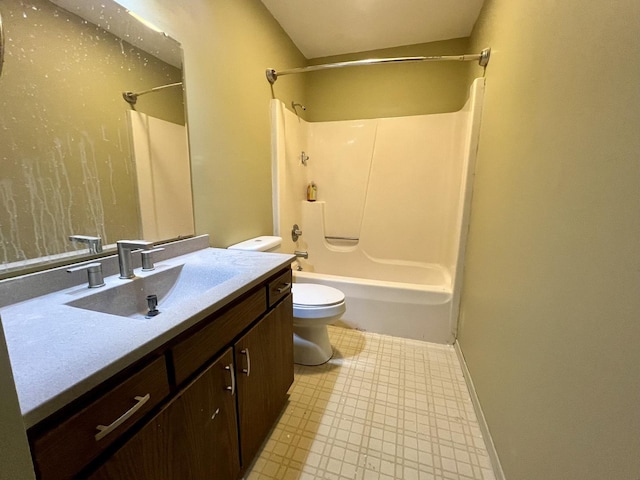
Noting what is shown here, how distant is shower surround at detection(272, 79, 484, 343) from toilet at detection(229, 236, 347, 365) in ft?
1.24

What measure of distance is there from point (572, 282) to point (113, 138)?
1527mm

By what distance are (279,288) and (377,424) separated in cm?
82

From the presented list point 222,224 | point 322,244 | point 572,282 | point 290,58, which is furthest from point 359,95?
point 572,282

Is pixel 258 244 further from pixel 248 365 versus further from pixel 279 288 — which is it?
pixel 248 365

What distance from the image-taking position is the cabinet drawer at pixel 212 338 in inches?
27.0

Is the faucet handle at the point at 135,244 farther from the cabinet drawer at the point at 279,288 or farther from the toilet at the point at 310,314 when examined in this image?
the toilet at the point at 310,314

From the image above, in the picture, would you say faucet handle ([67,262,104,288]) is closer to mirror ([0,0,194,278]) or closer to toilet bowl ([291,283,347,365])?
mirror ([0,0,194,278])

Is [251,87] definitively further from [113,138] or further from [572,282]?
[572,282]

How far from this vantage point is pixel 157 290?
106cm

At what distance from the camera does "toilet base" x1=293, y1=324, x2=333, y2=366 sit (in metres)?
1.75

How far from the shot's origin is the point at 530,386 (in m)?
0.90

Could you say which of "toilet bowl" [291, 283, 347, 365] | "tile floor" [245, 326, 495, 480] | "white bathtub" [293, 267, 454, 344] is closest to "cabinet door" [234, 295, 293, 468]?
"tile floor" [245, 326, 495, 480]

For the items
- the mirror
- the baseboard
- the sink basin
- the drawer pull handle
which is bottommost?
the baseboard

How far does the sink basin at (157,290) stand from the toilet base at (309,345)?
0.81 metres
